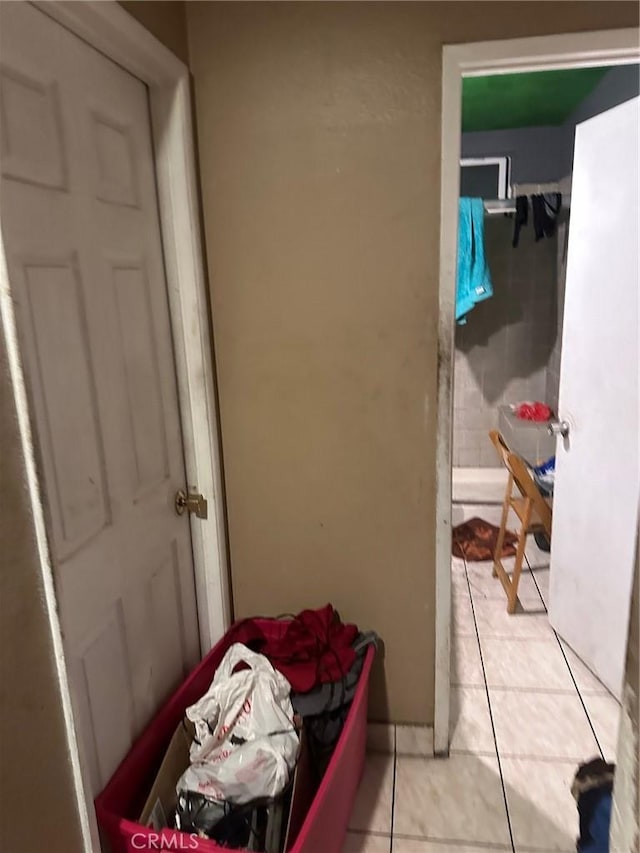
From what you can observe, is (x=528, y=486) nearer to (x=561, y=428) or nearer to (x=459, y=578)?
(x=561, y=428)

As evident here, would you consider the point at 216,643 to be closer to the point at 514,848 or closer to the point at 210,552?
the point at 210,552

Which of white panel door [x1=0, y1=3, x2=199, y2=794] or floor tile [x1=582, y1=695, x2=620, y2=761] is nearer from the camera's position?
white panel door [x1=0, y1=3, x2=199, y2=794]

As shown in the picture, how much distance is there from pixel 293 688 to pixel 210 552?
476mm

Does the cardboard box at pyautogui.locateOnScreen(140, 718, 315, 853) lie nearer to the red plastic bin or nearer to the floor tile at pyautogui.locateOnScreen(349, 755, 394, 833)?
the red plastic bin

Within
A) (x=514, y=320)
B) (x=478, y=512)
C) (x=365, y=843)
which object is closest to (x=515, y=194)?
(x=514, y=320)

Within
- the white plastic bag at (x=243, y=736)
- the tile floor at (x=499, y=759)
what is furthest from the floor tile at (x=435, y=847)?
the white plastic bag at (x=243, y=736)

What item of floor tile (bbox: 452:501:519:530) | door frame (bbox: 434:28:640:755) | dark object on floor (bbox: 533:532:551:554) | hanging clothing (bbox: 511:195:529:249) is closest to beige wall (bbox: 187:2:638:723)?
door frame (bbox: 434:28:640:755)

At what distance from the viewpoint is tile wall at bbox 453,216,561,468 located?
405 cm

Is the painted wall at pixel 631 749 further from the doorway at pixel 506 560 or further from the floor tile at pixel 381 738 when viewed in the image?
the floor tile at pixel 381 738

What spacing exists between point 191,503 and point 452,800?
1.18m

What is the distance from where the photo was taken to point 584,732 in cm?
209

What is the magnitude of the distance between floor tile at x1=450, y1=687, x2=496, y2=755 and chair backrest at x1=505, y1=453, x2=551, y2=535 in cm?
84

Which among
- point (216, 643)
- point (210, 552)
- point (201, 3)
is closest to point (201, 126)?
point (201, 3)

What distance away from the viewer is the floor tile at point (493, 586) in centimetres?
293
